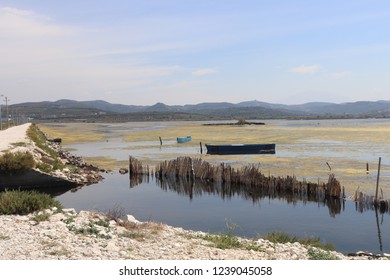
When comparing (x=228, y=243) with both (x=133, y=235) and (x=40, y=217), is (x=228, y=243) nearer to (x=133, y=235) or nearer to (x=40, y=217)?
(x=133, y=235)

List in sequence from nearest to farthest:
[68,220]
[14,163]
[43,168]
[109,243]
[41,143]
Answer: [109,243] → [68,220] → [14,163] → [43,168] → [41,143]

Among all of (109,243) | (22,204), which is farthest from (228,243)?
(22,204)

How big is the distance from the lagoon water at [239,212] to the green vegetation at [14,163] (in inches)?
130

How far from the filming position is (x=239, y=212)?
894 inches

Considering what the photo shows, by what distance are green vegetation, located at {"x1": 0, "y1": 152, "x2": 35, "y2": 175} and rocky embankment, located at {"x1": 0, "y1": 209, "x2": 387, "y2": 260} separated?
47.9ft

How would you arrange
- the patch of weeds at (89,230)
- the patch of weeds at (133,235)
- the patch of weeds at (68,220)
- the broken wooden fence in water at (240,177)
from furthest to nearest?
the broken wooden fence in water at (240,177) → the patch of weeds at (68,220) → the patch of weeds at (133,235) → the patch of weeds at (89,230)

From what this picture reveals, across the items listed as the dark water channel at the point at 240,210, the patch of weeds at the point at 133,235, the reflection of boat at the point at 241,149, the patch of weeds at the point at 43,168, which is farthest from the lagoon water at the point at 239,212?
the reflection of boat at the point at 241,149

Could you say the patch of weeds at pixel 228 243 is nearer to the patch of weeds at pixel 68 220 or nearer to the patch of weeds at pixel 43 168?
the patch of weeds at pixel 68 220

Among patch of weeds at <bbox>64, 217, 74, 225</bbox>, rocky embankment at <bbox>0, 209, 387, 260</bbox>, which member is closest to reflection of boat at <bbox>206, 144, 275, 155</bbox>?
rocky embankment at <bbox>0, 209, 387, 260</bbox>

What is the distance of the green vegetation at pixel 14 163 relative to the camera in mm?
27328

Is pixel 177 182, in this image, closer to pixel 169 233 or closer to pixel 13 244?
pixel 169 233

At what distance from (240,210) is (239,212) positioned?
1.53 feet

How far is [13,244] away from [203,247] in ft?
15.7

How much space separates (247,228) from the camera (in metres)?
19.2
